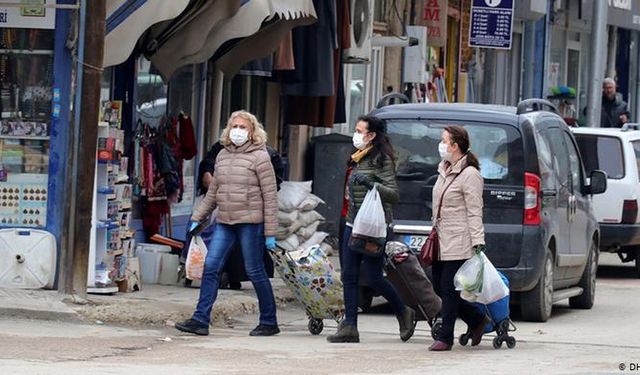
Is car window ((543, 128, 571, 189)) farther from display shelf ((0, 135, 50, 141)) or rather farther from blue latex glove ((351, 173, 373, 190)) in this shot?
display shelf ((0, 135, 50, 141))

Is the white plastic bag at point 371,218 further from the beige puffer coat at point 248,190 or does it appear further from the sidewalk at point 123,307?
the sidewalk at point 123,307

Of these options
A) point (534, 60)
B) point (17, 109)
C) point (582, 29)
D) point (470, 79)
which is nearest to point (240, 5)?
point (17, 109)

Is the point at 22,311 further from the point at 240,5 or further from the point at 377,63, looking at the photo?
the point at 377,63

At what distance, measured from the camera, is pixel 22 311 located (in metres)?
12.2

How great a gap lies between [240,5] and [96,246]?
2713 mm

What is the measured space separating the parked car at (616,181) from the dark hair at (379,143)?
7.34 m

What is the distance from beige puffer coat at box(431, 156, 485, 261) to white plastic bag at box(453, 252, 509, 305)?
8 centimetres

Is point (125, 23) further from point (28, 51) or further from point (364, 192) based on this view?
point (364, 192)

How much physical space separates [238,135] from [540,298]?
332 cm

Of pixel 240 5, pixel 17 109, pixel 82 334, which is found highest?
pixel 240 5

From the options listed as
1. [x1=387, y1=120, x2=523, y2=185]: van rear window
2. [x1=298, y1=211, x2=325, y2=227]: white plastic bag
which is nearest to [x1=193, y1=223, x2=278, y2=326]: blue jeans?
[x1=387, y1=120, x2=523, y2=185]: van rear window

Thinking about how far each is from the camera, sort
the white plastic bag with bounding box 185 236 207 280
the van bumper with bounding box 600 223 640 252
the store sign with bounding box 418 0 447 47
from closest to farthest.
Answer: the white plastic bag with bounding box 185 236 207 280 < the van bumper with bounding box 600 223 640 252 < the store sign with bounding box 418 0 447 47

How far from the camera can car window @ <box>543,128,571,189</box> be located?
1425cm

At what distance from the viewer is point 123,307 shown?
12773 millimetres
